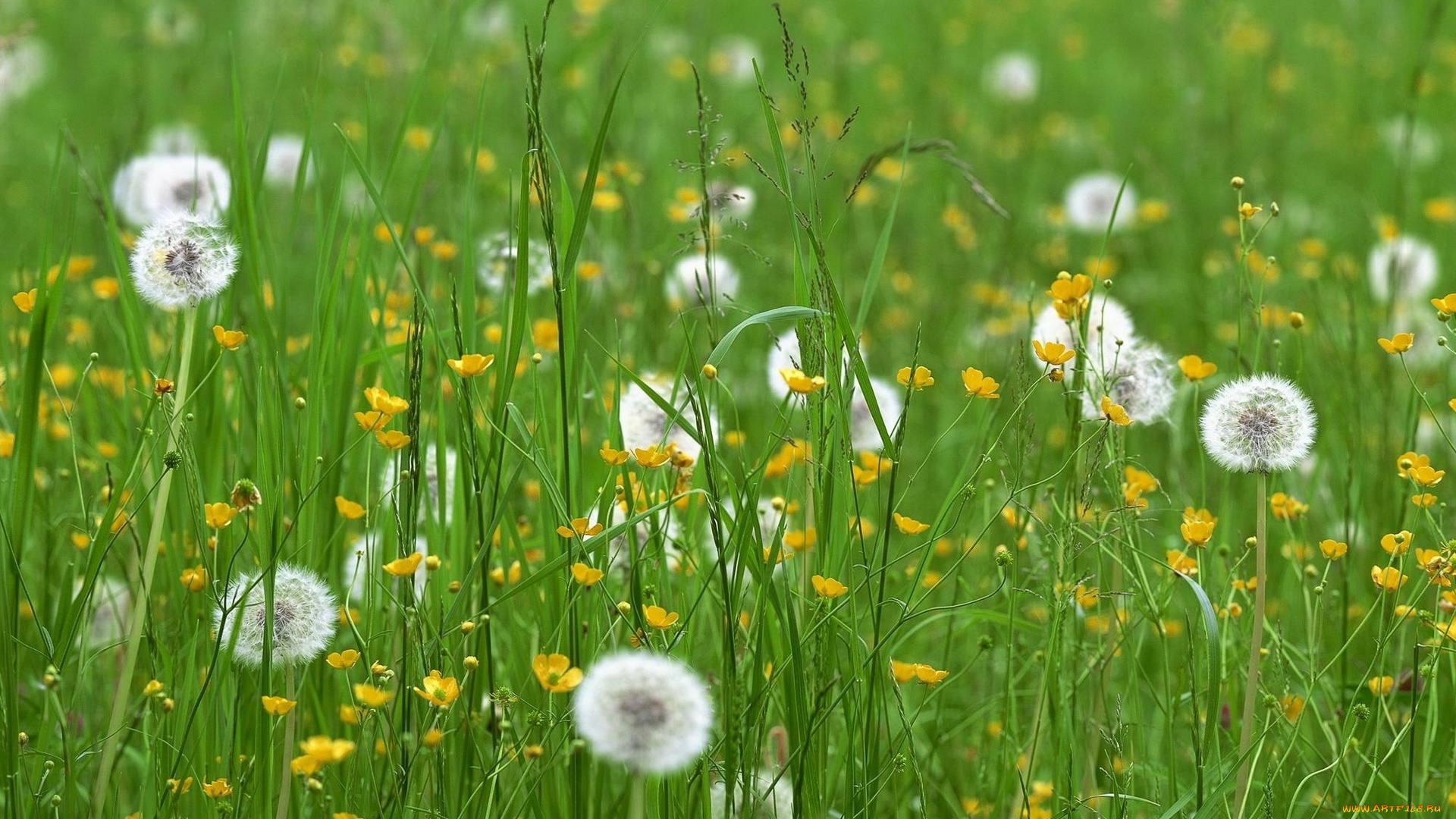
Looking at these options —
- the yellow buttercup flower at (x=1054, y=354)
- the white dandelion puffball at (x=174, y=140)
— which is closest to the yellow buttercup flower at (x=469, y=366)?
the yellow buttercup flower at (x=1054, y=354)

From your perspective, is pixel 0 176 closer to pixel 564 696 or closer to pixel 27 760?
pixel 27 760

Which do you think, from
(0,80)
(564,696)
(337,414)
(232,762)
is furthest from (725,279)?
(0,80)

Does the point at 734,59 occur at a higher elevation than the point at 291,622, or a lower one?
higher

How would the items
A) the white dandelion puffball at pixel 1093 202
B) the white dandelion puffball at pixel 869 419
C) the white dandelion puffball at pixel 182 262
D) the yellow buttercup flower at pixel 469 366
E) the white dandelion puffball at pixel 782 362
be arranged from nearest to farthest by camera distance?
1. the yellow buttercup flower at pixel 469 366
2. the white dandelion puffball at pixel 182 262
3. the white dandelion puffball at pixel 782 362
4. the white dandelion puffball at pixel 869 419
5. the white dandelion puffball at pixel 1093 202

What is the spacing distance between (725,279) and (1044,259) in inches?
48.9

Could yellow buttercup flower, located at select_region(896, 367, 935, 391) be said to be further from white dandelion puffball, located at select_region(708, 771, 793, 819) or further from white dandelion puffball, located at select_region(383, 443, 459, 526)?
white dandelion puffball, located at select_region(383, 443, 459, 526)

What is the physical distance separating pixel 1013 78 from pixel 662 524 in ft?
15.5

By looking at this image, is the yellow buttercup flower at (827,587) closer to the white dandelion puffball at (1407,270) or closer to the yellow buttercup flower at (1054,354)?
the yellow buttercup flower at (1054,354)

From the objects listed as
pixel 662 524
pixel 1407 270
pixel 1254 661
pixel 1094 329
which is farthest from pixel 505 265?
pixel 1407 270

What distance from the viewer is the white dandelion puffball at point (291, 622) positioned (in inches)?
60.0

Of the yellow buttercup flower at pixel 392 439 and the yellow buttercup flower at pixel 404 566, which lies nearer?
the yellow buttercup flower at pixel 404 566

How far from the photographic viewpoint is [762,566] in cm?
146

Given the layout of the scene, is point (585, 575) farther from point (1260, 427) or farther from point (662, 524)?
point (1260, 427)

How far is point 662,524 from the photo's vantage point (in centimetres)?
197
